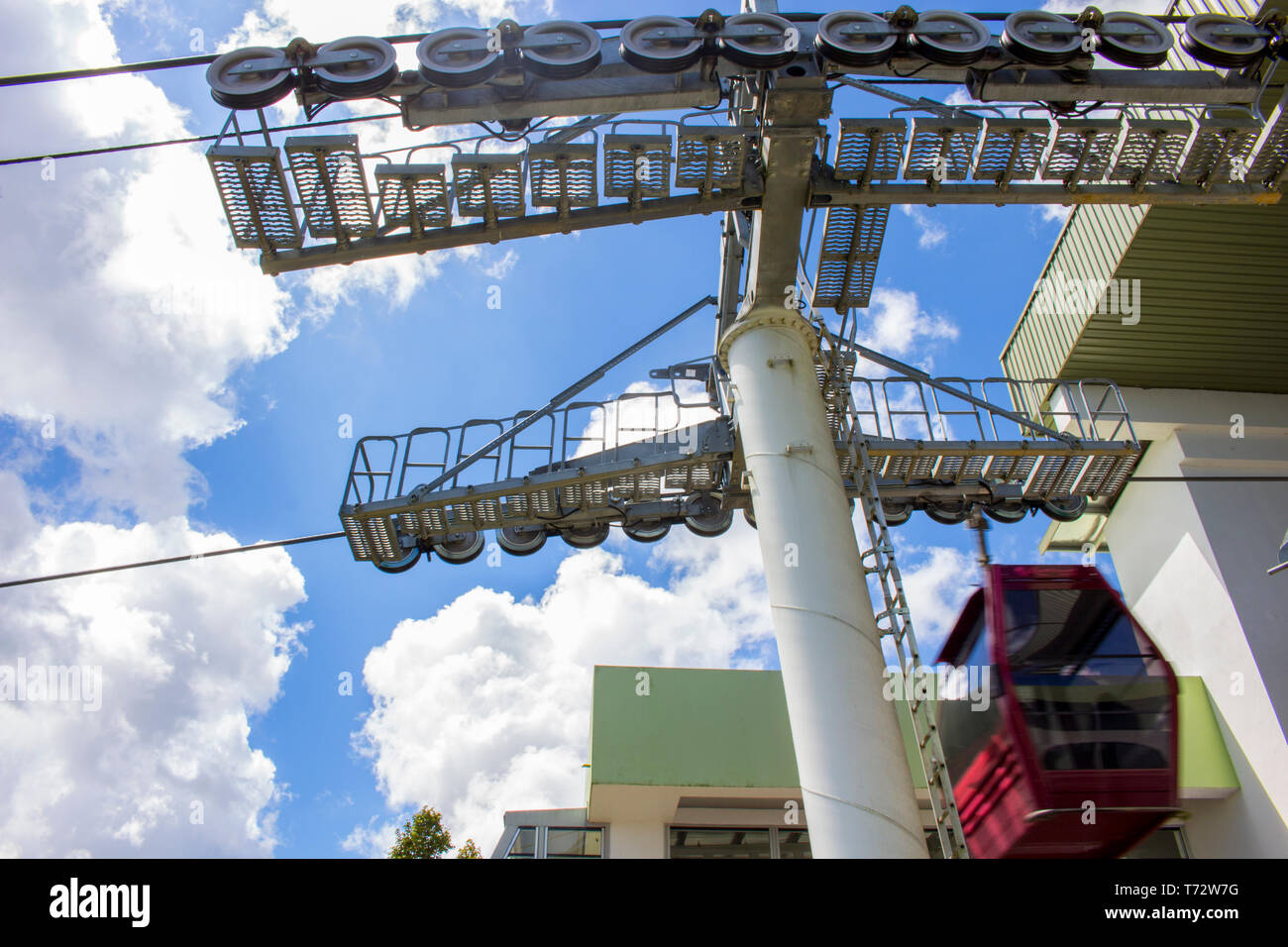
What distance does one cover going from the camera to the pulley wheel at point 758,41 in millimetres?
8609

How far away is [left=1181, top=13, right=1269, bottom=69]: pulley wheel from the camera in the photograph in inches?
374

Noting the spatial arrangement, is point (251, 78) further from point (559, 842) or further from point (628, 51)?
point (559, 842)

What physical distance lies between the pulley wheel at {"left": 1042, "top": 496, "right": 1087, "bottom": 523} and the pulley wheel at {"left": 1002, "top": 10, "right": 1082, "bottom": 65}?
6874 mm

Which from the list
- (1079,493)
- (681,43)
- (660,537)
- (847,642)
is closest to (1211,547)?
(1079,493)

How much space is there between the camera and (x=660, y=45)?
888cm

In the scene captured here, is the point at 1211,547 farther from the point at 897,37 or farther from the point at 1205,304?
the point at 897,37

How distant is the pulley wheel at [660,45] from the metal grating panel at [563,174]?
0.99 metres

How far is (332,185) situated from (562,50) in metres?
2.45

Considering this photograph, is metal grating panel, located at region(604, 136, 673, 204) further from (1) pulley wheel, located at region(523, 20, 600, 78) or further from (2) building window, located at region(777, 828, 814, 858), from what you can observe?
(2) building window, located at region(777, 828, 814, 858)

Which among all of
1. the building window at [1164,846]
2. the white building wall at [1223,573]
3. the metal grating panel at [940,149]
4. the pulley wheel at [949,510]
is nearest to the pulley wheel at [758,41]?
the metal grating panel at [940,149]

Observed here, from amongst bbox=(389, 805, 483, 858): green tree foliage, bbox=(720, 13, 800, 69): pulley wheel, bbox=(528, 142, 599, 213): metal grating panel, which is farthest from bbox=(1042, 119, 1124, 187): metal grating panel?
bbox=(389, 805, 483, 858): green tree foliage

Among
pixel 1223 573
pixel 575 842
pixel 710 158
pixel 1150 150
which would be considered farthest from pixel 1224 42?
pixel 575 842

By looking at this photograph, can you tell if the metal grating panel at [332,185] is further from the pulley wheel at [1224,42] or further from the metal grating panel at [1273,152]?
the metal grating panel at [1273,152]

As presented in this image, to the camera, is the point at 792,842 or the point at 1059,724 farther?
the point at 792,842
